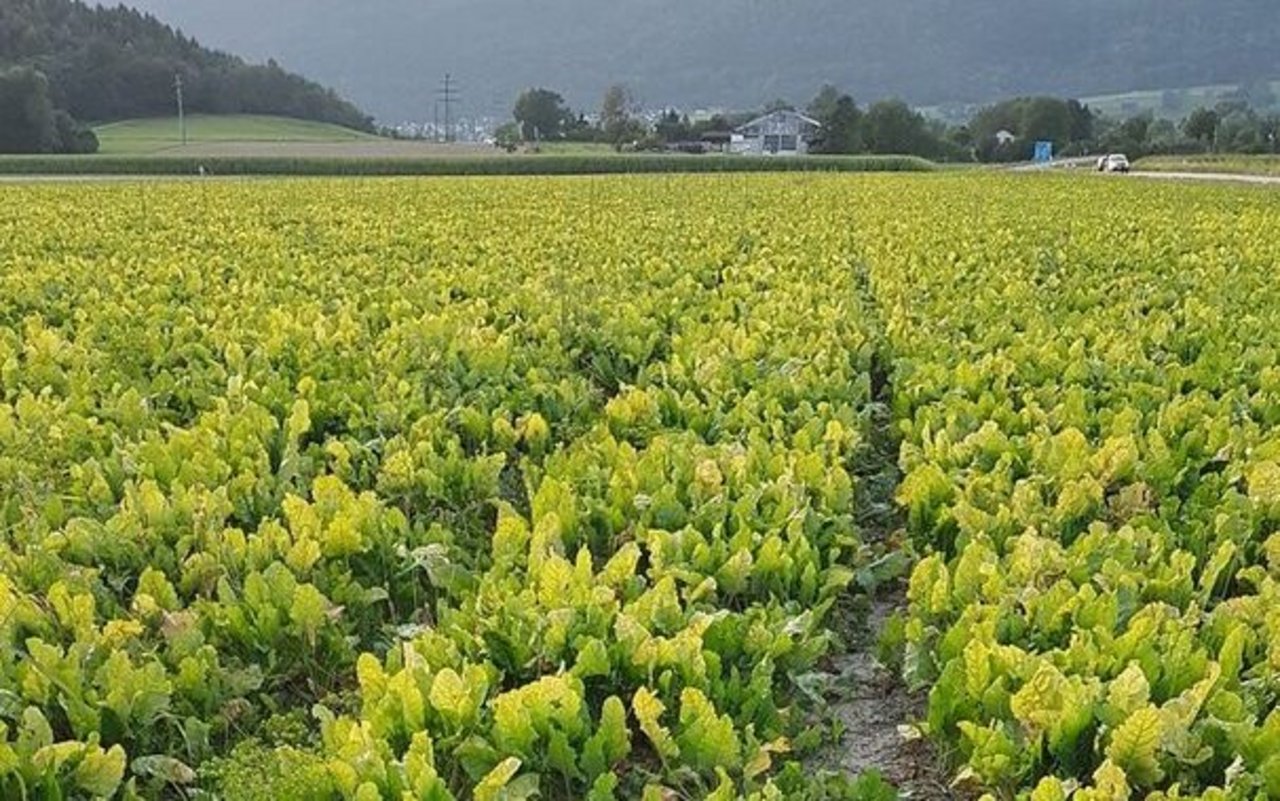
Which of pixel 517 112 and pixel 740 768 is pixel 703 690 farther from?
pixel 517 112

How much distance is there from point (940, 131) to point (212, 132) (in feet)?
190

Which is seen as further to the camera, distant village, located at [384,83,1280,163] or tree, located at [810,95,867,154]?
tree, located at [810,95,867,154]

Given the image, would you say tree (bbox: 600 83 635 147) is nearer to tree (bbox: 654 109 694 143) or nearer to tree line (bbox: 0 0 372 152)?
tree (bbox: 654 109 694 143)

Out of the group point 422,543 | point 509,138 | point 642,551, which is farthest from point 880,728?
point 509,138

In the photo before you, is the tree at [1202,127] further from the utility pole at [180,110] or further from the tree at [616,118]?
the utility pole at [180,110]

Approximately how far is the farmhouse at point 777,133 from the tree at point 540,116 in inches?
587

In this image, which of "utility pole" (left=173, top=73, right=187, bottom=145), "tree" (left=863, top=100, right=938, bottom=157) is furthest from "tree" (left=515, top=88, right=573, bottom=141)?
"tree" (left=863, top=100, right=938, bottom=157)

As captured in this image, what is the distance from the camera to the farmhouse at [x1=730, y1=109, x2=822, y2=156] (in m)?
101

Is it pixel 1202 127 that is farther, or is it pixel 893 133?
pixel 1202 127

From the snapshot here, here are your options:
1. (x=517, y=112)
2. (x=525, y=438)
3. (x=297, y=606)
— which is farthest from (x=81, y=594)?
(x=517, y=112)

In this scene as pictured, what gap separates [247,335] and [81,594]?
379 centimetres

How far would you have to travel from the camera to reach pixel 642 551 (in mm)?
4078

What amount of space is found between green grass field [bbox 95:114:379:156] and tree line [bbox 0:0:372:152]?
1.91m

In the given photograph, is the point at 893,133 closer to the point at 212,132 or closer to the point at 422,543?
the point at 212,132
